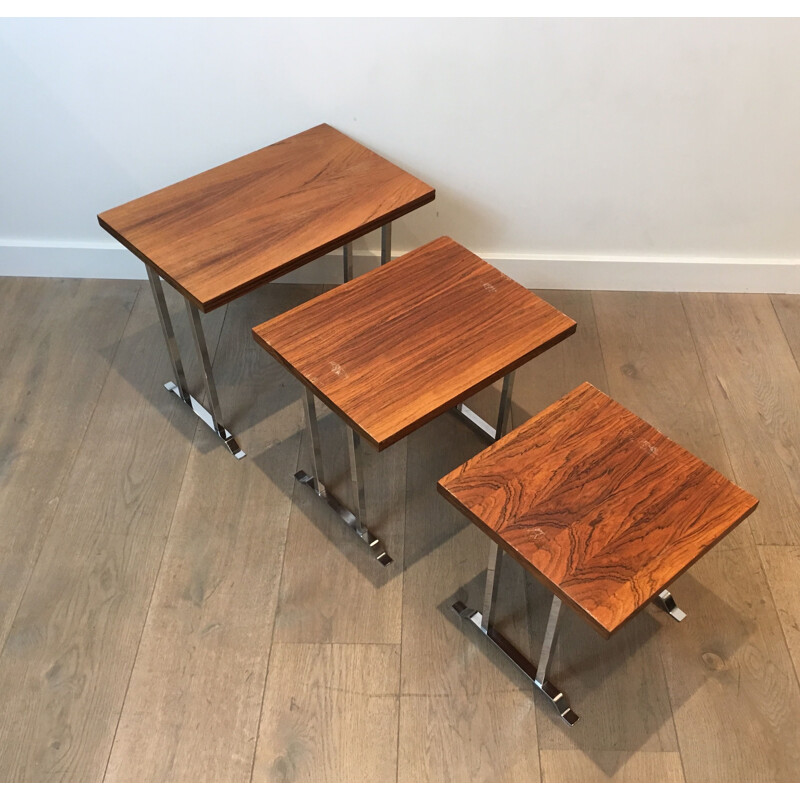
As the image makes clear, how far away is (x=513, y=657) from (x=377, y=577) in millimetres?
316

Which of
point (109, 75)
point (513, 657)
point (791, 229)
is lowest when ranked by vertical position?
point (513, 657)

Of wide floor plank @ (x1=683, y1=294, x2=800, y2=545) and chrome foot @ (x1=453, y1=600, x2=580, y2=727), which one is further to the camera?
wide floor plank @ (x1=683, y1=294, x2=800, y2=545)

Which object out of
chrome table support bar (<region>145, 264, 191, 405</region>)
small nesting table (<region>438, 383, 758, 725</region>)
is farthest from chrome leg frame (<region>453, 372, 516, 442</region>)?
chrome table support bar (<region>145, 264, 191, 405</region>)

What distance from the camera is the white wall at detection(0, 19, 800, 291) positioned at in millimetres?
2037

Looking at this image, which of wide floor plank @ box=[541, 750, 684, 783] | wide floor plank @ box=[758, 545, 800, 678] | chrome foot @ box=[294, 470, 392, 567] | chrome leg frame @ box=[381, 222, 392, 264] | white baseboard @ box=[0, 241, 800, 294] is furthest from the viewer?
white baseboard @ box=[0, 241, 800, 294]

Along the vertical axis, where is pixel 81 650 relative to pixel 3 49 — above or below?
below

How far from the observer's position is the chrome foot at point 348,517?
1.84m

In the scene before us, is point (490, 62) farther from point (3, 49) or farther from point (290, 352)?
point (3, 49)

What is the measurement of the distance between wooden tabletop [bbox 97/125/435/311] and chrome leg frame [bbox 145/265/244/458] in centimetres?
11

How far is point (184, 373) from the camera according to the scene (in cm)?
222

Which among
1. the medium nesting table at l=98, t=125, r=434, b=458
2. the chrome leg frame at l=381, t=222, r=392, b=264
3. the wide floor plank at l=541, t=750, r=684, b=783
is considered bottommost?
the wide floor plank at l=541, t=750, r=684, b=783

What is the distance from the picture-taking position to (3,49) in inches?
82.5

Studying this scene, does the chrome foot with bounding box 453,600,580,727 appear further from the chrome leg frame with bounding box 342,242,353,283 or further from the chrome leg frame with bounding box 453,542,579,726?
the chrome leg frame with bounding box 342,242,353,283
